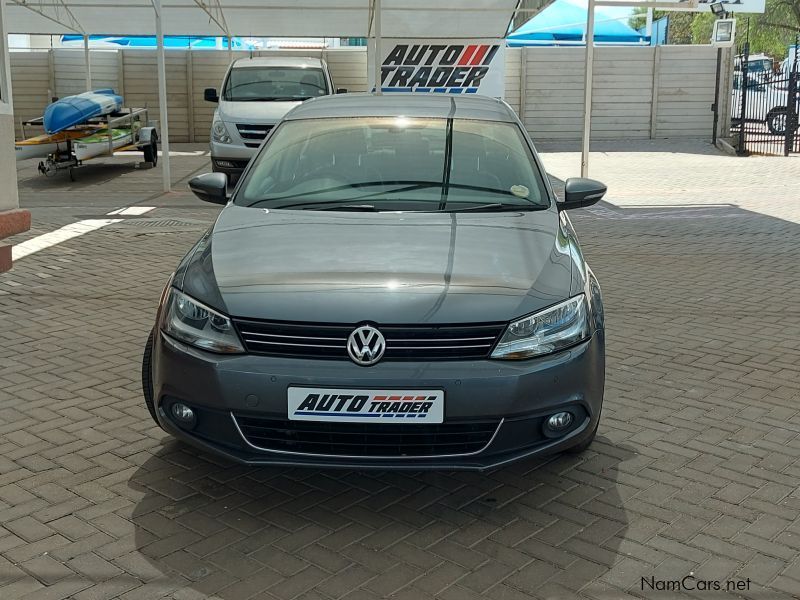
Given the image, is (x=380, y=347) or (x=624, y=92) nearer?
(x=380, y=347)

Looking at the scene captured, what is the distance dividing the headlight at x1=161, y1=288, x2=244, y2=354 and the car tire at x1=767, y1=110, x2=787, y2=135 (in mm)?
21496

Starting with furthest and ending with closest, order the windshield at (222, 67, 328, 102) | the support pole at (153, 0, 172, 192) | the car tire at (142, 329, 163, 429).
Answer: the windshield at (222, 67, 328, 102), the support pole at (153, 0, 172, 192), the car tire at (142, 329, 163, 429)

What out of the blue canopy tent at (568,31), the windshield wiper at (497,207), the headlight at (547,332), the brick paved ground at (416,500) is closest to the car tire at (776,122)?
the blue canopy tent at (568,31)

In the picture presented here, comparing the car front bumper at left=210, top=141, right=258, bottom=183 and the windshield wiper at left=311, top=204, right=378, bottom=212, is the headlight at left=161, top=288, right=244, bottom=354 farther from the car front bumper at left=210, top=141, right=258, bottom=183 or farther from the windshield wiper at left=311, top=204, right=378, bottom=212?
the car front bumper at left=210, top=141, right=258, bottom=183

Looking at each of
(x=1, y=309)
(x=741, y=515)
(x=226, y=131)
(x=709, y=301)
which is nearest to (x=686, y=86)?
(x=226, y=131)

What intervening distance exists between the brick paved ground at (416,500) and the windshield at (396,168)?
125cm

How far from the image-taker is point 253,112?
48.4 feet

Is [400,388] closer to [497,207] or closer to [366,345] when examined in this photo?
[366,345]

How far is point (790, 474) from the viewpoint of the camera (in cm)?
414

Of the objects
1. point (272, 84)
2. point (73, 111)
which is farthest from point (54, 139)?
point (272, 84)

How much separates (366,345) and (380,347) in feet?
0.17

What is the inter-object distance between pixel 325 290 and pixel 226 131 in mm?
11266

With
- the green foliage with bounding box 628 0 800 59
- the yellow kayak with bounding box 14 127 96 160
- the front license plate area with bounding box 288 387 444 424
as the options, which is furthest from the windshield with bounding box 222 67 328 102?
the green foliage with bounding box 628 0 800 59

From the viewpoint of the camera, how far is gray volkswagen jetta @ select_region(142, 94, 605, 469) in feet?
11.3
